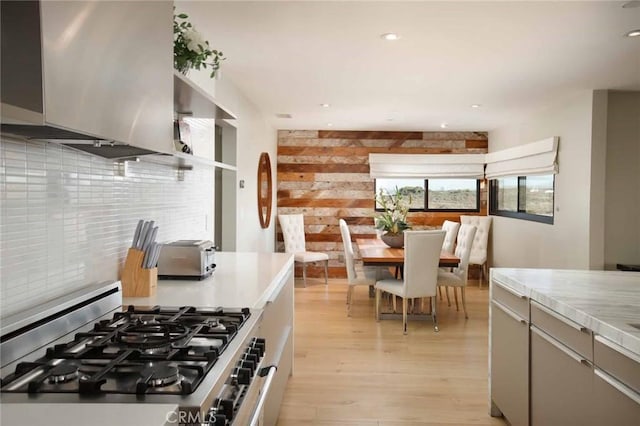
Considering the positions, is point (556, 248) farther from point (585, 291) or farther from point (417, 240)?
point (585, 291)

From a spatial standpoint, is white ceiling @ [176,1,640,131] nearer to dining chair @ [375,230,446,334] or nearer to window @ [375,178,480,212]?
dining chair @ [375,230,446,334]

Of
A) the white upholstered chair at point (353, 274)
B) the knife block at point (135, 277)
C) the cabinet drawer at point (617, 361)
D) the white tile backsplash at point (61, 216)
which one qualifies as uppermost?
the white tile backsplash at point (61, 216)

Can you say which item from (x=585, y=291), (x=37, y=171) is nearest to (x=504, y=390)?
(x=585, y=291)

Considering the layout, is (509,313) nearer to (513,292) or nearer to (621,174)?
(513,292)

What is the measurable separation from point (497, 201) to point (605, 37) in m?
4.79

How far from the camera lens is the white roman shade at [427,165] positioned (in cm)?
796

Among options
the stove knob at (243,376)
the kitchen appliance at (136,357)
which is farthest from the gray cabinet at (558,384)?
the stove knob at (243,376)

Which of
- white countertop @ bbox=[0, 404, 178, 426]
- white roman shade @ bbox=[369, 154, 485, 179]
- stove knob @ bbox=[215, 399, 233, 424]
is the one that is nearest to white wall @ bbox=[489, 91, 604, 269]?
white roman shade @ bbox=[369, 154, 485, 179]

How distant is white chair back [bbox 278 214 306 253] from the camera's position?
7523 millimetres

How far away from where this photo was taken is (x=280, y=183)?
816 cm

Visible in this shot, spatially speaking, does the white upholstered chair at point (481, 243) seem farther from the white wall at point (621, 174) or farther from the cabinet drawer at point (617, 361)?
the cabinet drawer at point (617, 361)

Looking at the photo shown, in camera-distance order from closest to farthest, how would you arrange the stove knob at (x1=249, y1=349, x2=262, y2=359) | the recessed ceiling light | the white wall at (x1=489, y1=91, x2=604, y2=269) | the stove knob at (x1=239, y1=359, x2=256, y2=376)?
1. the stove knob at (x1=239, y1=359, x2=256, y2=376)
2. the stove knob at (x1=249, y1=349, x2=262, y2=359)
3. the recessed ceiling light
4. the white wall at (x1=489, y1=91, x2=604, y2=269)

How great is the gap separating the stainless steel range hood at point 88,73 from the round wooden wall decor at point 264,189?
4557 mm

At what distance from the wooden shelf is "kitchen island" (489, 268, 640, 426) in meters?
1.82
